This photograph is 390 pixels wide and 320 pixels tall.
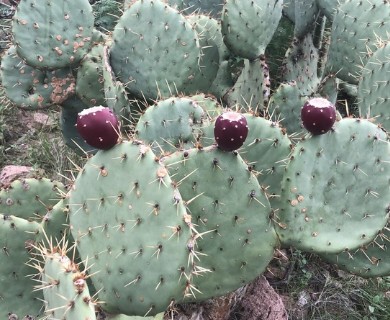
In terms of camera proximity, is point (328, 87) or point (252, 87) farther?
point (328, 87)

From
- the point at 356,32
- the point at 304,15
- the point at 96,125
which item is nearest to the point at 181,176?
the point at 96,125

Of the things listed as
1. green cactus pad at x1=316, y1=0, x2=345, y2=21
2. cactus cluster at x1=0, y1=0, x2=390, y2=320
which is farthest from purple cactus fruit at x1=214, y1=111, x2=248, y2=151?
green cactus pad at x1=316, y1=0, x2=345, y2=21

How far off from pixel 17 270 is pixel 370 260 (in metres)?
1.16

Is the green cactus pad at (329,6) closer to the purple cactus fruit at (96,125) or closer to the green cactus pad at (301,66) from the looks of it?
the green cactus pad at (301,66)

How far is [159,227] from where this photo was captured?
1.39 metres

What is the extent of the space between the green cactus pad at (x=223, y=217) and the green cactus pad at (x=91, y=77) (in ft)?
3.71

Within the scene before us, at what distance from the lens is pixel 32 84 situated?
9.20 ft

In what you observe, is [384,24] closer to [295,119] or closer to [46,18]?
[295,119]

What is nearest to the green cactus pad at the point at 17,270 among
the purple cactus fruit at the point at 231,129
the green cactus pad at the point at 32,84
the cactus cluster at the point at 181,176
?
the cactus cluster at the point at 181,176

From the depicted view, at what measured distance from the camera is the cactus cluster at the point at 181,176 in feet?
4.61

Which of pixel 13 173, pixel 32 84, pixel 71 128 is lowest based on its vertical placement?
pixel 13 173

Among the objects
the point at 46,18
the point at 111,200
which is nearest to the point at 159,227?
the point at 111,200

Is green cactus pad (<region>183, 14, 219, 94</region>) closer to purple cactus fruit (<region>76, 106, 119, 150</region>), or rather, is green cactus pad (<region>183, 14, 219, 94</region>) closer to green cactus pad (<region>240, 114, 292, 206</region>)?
green cactus pad (<region>240, 114, 292, 206</region>)

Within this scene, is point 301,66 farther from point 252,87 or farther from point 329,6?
point 252,87
